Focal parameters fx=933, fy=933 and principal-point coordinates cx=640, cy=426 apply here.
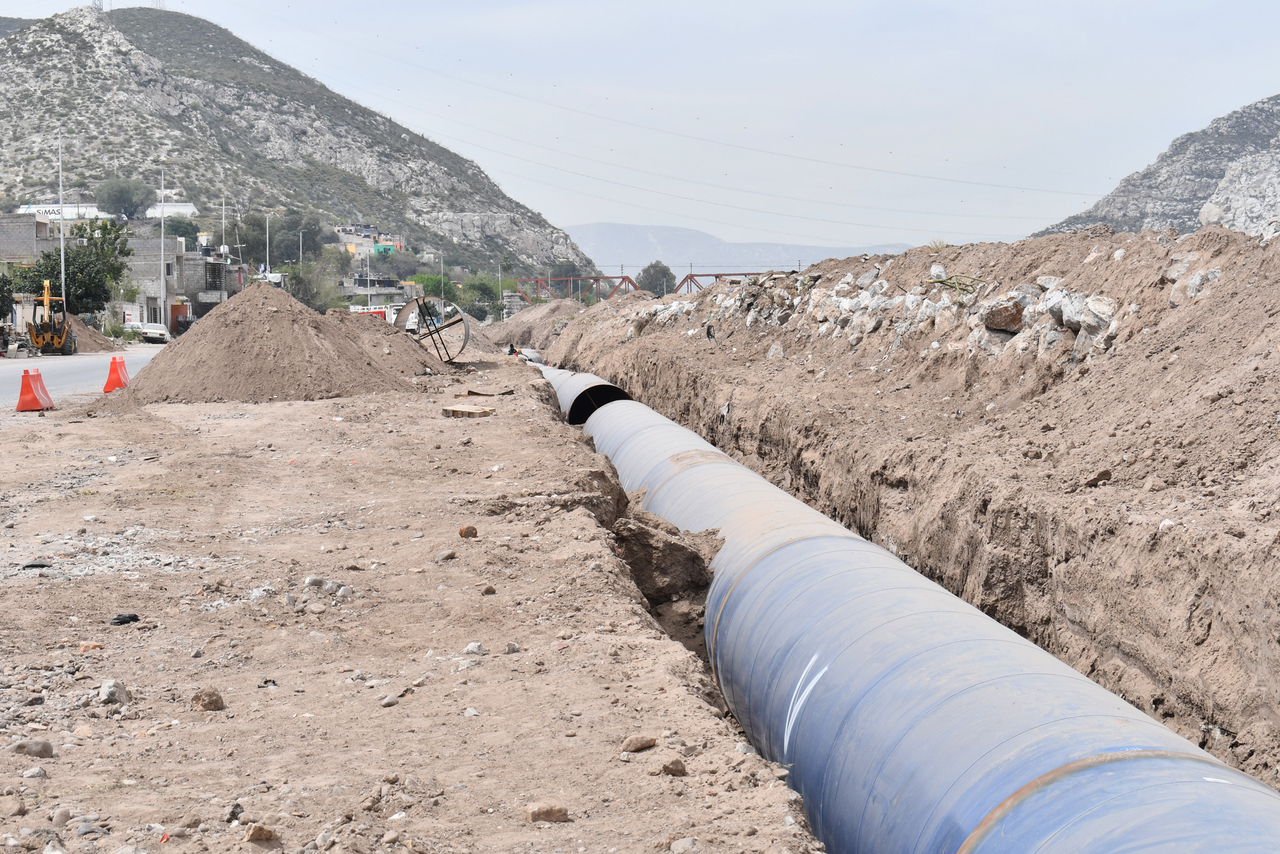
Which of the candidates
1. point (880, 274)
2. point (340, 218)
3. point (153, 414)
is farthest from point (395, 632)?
point (340, 218)

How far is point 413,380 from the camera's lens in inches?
796

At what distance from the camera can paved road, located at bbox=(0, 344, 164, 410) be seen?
19.0m

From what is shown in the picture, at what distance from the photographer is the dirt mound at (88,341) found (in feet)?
121

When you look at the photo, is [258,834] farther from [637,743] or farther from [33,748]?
[637,743]

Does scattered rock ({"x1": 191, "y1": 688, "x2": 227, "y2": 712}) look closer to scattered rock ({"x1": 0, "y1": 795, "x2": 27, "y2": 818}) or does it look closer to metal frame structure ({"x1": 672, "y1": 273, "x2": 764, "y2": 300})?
scattered rock ({"x1": 0, "y1": 795, "x2": 27, "y2": 818})

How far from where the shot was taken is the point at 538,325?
49281mm

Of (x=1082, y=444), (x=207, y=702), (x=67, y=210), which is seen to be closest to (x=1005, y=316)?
(x=1082, y=444)

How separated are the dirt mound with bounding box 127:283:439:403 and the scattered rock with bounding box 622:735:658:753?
14424mm

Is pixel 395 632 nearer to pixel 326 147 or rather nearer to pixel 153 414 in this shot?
pixel 153 414

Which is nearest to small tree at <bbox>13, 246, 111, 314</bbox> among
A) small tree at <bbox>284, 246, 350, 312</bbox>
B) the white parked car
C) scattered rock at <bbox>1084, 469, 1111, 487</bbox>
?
the white parked car

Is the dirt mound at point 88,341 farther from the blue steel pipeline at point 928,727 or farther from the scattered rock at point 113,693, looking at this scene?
the blue steel pipeline at point 928,727

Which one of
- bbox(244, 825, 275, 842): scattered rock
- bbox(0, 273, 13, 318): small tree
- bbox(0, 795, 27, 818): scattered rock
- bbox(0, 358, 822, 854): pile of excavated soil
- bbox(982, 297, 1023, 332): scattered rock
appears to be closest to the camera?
bbox(244, 825, 275, 842): scattered rock

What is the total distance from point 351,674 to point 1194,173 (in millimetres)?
47430

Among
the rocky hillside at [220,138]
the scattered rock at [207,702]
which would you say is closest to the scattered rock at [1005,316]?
the scattered rock at [207,702]
